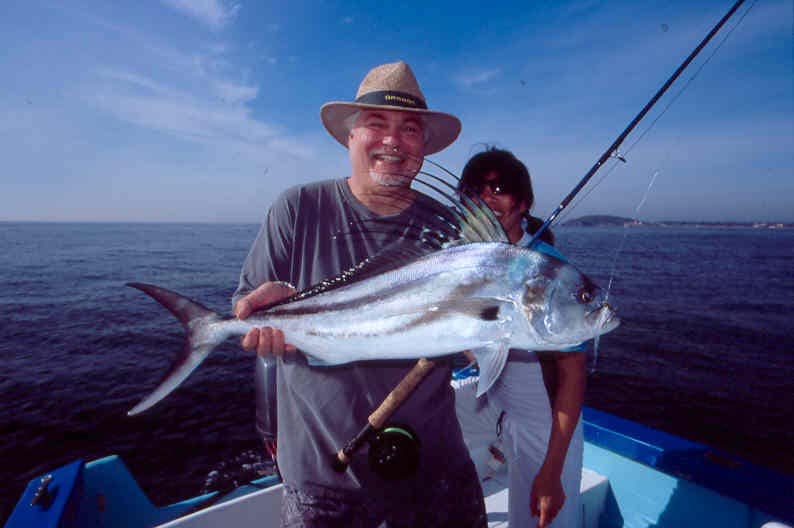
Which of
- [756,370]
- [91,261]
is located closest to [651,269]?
[756,370]

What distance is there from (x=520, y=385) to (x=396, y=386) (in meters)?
1.56

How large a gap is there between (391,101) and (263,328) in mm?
1753

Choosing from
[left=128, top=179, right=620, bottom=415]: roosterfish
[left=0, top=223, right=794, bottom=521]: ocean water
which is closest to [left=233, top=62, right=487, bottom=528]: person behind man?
[left=128, top=179, right=620, bottom=415]: roosterfish

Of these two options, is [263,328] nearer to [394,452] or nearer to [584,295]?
[394,452]

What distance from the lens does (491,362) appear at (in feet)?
7.45

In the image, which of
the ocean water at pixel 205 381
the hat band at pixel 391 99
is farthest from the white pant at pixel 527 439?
the ocean water at pixel 205 381

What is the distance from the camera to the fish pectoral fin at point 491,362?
88.0 inches

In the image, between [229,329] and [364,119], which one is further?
[364,119]

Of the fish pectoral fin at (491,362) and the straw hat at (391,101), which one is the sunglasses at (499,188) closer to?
the straw hat at (391,101)

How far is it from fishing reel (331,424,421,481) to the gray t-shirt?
0.06 m

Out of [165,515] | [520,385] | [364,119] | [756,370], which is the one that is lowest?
[756,370]

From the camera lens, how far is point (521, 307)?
7.45ft

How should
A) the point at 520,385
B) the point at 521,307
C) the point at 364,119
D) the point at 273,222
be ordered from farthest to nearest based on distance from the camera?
1. the point at 520,385
2. the point at 364,119
3. the point at 273,222
4. the point at 521,307

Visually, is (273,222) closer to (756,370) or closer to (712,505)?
(712,505)
